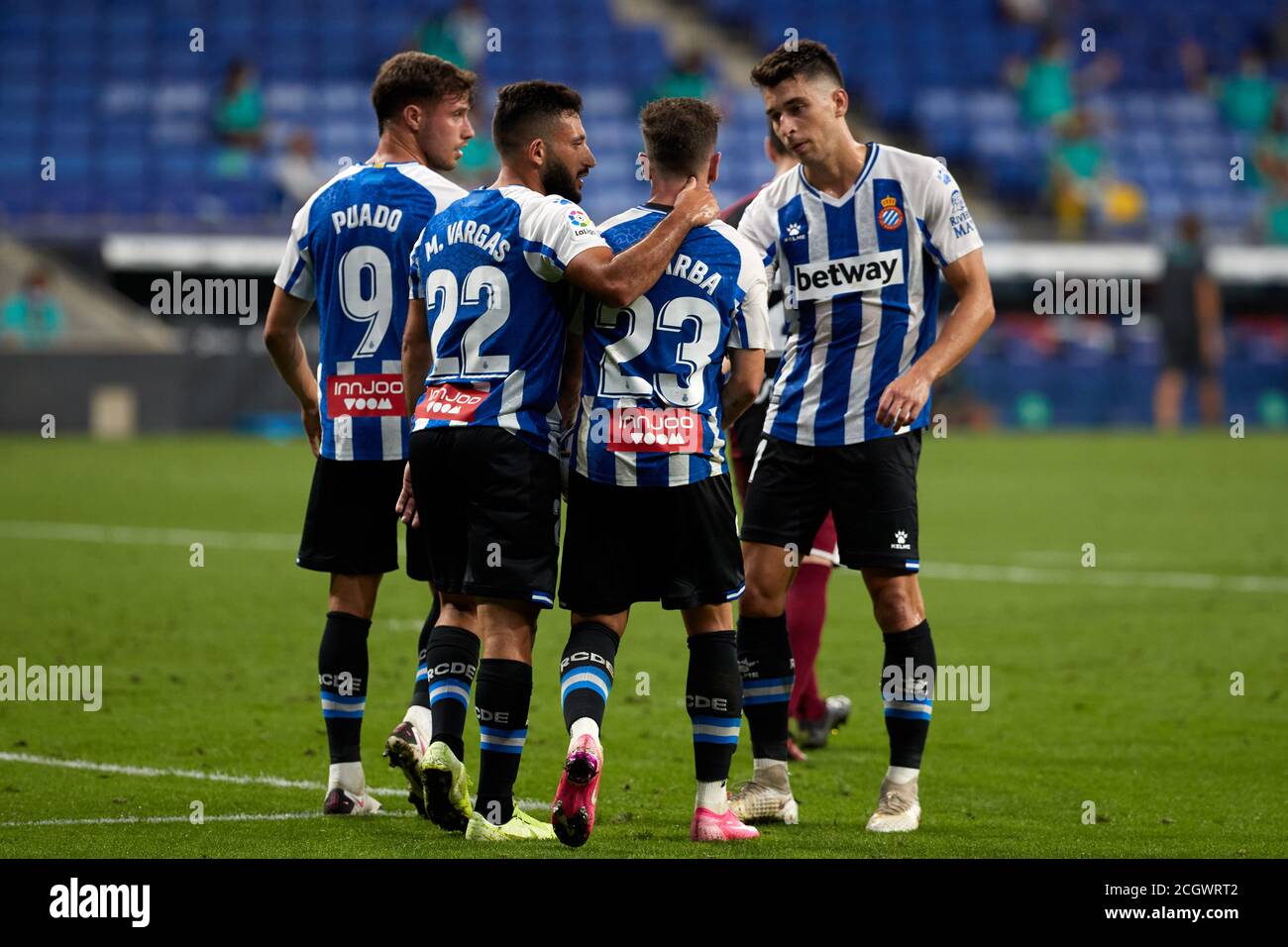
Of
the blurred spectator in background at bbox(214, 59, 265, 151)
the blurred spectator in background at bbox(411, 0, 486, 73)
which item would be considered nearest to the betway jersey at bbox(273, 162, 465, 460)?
the blurred spectator in background at bbox(411, 0, 486, 73)

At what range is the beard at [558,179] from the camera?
530 centimetres

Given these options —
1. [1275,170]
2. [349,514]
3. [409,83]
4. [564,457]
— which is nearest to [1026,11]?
[1275,170]

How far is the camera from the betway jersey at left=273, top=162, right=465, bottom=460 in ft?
19.0

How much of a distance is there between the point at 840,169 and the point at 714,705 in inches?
69.0

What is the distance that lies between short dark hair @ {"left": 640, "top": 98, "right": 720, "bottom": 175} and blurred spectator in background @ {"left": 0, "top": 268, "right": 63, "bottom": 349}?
741 inches

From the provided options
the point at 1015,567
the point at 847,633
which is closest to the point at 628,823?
the point at 847,633

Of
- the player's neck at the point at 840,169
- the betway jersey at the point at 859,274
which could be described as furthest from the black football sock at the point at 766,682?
the player's neck at the point at 840,169

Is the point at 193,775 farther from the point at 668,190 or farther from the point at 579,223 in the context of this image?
the point at 668,190

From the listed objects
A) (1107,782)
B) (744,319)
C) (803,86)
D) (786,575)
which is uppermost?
(803,86)

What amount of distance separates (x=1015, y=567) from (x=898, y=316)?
6770mm

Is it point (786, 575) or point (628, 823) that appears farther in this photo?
point (786, 575)

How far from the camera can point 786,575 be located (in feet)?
19.1

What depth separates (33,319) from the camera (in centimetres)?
2269
